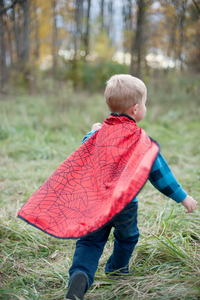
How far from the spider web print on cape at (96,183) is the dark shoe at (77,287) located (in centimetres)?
23

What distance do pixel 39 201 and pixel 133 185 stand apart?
623mm

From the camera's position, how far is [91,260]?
141 centimetres

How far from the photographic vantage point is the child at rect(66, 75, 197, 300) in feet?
4.57

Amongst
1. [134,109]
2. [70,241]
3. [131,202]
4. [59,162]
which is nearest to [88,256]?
[131,202]

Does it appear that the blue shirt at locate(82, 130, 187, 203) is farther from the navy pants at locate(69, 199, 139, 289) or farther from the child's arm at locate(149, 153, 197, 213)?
the navy pants at locate(69, 199, 139, 289)

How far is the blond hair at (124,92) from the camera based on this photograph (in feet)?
4.72

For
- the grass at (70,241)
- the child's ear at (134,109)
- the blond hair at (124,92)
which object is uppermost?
the blond hair at (124,92)

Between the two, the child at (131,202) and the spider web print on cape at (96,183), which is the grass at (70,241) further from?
the spider web print on cape at (96,183)

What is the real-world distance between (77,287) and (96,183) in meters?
0.58

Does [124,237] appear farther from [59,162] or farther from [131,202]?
[59,162]

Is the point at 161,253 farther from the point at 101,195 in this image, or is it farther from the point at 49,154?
the point at 49,154

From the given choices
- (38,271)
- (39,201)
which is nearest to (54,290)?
(38,271)

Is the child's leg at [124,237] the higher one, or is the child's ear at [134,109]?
the child's ear at [134,109]

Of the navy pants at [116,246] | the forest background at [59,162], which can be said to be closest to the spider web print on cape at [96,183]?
the navy pants at [116,246]
